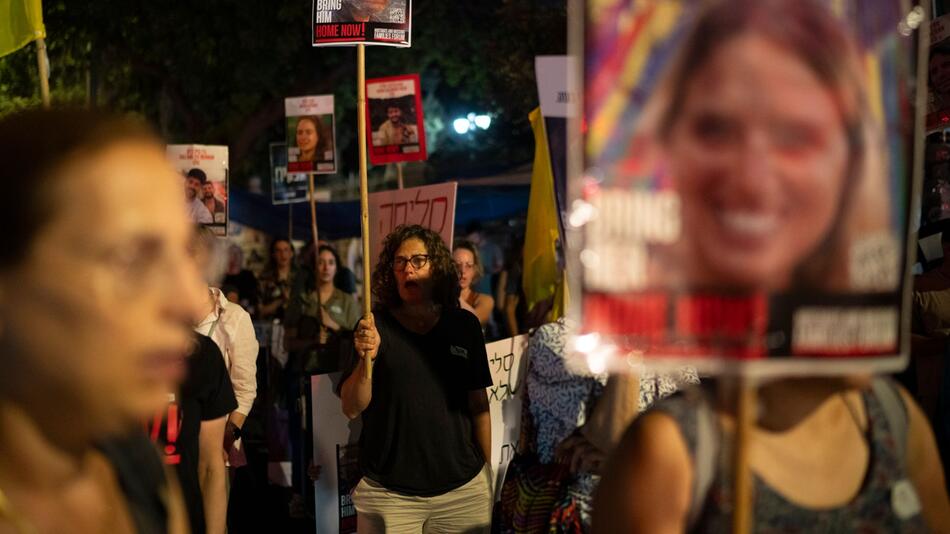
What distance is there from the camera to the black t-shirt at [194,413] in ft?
12.5

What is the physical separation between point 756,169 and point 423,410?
4.06 meters

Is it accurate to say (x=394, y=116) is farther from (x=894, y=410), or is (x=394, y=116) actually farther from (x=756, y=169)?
(x=756, y=169)

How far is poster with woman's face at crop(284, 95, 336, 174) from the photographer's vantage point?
419 inches

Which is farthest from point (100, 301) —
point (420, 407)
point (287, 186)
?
point (287, 186)

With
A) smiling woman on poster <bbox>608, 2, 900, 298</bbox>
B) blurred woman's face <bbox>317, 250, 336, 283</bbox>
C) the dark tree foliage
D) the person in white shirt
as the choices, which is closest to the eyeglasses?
the person in white shirt

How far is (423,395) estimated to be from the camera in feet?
18.3

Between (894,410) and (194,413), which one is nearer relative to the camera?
(894,410)

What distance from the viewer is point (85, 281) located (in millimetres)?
1465

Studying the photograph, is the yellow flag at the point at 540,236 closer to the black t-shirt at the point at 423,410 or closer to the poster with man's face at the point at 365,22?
the poster with man's face at the point at 365,22

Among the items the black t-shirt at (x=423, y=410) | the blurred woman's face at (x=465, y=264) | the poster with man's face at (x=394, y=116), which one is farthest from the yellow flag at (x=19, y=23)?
the blurred woman's face at (x=465, y=264)

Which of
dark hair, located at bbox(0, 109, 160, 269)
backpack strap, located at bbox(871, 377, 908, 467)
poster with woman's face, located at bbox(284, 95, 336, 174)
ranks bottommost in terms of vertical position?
backpack strap, located at bbox(871, 377, 908, 467)

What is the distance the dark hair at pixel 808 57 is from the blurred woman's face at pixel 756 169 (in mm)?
16

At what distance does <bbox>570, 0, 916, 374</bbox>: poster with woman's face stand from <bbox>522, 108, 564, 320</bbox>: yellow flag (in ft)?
16.9

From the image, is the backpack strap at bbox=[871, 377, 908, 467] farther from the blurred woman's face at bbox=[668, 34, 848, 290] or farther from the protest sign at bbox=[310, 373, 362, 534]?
the protest sign at bbox=[310, 373, 362, 534]
